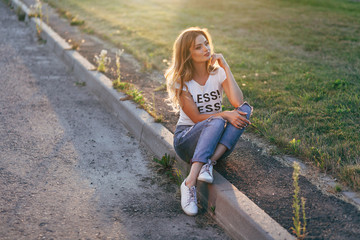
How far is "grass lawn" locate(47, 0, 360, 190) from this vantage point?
172 inches

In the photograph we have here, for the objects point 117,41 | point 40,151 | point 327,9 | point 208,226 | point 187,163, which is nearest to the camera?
point 208,226

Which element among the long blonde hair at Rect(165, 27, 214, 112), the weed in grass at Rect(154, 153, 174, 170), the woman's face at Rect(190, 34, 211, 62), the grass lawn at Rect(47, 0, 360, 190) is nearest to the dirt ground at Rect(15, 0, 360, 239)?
the grass lawn at Rect(47, 0, 360, 190)

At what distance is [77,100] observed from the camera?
6.03 meters

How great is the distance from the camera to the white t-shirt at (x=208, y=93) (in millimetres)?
3941

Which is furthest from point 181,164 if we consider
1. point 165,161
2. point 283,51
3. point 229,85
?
point 283,51

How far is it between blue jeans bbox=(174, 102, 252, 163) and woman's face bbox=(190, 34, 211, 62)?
56 centimetres

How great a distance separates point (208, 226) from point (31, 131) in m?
2.58

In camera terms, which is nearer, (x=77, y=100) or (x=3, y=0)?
(x=77, y=100)

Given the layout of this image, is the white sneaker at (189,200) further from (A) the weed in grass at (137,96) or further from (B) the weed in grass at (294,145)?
(A) the weed in grass at (137,96)

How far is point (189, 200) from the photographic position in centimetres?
343

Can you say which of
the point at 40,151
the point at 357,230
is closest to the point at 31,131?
the point at 40,151

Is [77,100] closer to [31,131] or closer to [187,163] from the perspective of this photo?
[31,131]

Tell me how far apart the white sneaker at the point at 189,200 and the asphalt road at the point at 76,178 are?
0.19ft

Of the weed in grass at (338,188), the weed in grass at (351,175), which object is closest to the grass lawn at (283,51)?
the weed in grass at (351,175)
